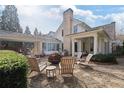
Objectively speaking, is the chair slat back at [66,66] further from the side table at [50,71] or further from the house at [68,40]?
the house at [68,40]

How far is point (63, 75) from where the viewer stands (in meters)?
8.28

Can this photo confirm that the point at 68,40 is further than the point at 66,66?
Yes

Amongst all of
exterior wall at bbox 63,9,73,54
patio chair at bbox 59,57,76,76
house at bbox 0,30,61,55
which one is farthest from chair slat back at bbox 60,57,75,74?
exterior wall at bbox 63,9,73,54

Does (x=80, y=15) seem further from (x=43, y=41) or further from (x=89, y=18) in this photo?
(x=43, y=41)

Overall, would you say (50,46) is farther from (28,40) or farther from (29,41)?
(28,40)

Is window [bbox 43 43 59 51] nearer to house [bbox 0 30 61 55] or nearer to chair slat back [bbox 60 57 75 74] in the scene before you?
house [bbox 0 30 61 55]

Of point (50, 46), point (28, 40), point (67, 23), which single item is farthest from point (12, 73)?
point (67, 23)

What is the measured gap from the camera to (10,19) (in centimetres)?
4741

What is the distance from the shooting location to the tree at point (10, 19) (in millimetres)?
46556

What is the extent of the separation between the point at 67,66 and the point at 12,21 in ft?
138

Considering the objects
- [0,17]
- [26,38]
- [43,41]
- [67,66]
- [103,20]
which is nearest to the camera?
[67,66]

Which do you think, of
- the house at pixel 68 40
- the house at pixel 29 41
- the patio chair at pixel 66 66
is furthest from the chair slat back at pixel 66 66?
the house at pixel 68 40

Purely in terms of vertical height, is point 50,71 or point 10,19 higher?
point 10,19

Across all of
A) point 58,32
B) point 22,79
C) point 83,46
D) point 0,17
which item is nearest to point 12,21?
point 0,17
